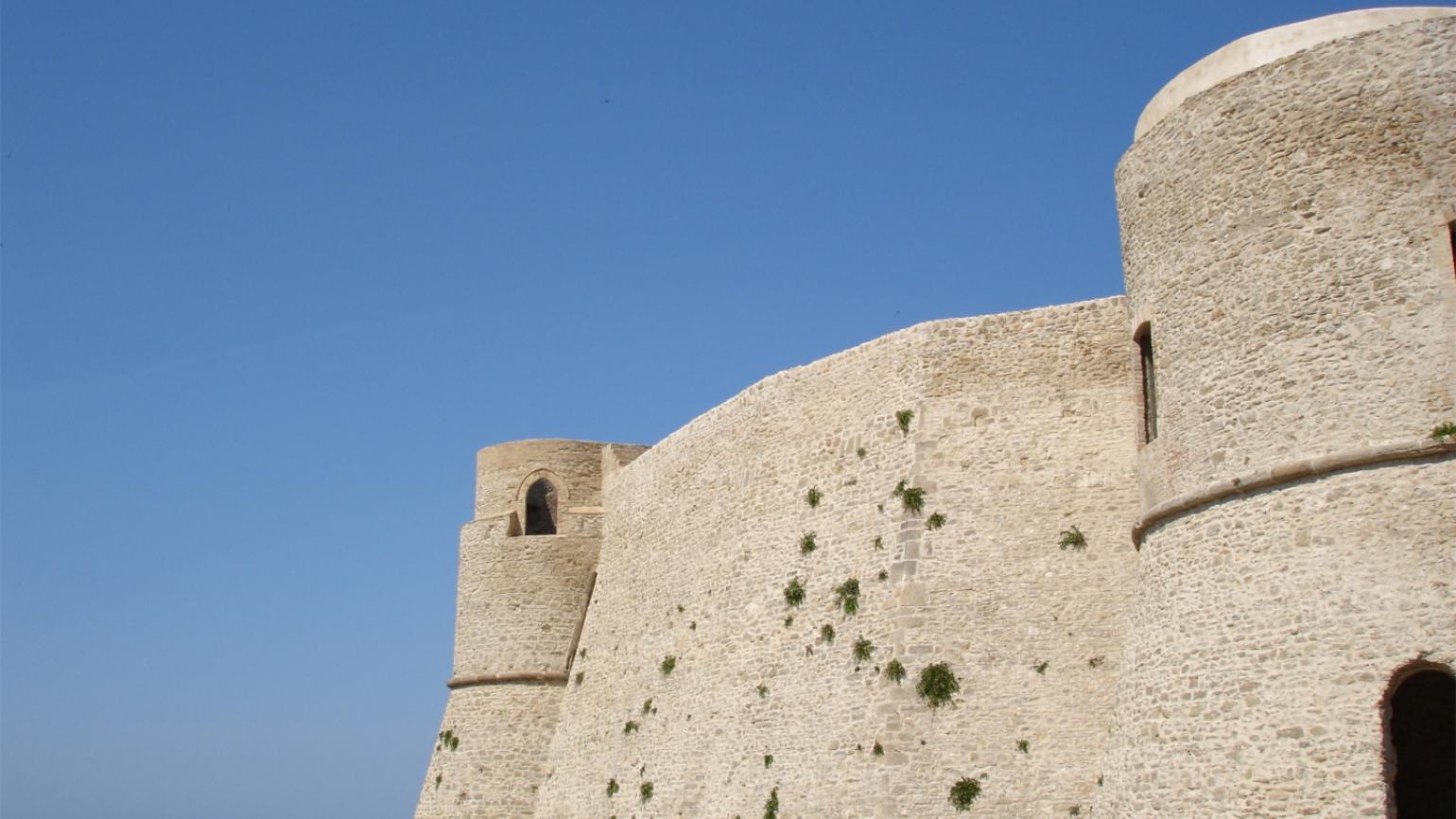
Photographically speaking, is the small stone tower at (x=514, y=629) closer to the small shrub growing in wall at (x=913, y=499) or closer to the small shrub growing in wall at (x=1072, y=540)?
the small shrub growing in wall at (x=913, y=499)

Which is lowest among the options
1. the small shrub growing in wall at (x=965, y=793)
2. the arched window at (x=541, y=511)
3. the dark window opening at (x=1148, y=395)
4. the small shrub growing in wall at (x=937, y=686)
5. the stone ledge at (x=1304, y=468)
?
the small shrub growing in wall at (x=965, y=793)

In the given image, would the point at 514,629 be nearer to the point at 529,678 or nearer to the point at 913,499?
the point at 529,678

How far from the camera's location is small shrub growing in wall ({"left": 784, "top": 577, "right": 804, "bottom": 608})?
1817cm

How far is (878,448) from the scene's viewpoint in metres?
17.4

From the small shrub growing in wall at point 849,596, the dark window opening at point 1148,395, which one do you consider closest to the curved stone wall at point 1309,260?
the dark window opening at point 1148,395

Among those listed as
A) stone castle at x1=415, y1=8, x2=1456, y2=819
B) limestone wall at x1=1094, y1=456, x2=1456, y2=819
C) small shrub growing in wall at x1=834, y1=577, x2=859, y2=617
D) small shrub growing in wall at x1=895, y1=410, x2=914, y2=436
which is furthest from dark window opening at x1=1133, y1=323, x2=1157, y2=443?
small shrub growing in wall at x1=834, y1=577, x2=859, y2=617

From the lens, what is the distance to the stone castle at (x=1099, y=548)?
1067cm

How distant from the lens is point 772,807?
55.8ft

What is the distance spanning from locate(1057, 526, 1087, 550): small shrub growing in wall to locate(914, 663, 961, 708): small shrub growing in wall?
1.66 m

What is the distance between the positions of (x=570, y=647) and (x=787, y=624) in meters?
6.82

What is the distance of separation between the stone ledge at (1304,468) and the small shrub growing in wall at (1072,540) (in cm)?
278

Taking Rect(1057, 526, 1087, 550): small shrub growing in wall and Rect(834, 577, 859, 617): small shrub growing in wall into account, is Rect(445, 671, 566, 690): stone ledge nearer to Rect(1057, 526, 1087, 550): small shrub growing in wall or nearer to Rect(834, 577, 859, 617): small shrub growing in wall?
Rect(834, 577, 859, 617): small shrub growing in wall

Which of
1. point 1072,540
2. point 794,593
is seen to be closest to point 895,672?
point 1072,540

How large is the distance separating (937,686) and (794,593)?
129 inches
